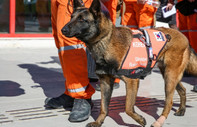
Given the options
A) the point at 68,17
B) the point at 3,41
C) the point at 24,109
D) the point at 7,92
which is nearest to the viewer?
the point at 68,17

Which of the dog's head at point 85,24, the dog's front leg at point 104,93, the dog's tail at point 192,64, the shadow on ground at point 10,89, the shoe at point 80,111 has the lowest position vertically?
the shadow on ground at point 10,89

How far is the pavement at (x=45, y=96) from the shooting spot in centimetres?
394

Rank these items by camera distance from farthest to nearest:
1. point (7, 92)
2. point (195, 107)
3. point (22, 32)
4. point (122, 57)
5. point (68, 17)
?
point (22, 32)
point (7, 92)
point (195, 107)
point (68, 17)
point (122, 57)

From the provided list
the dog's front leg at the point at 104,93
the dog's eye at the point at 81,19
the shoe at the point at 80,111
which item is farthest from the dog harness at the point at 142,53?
the shoe at the point at 80,111

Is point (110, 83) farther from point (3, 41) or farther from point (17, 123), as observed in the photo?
point (3, 41)

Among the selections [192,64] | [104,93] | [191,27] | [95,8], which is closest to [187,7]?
[191,27]

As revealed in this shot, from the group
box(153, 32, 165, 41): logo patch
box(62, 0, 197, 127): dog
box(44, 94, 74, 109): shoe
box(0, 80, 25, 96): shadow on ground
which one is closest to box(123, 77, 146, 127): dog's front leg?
box(62, 0, 197, 127): dog

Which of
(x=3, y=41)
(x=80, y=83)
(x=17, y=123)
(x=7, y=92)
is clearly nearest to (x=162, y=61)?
(x=80, y=83)

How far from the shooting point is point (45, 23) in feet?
35.4

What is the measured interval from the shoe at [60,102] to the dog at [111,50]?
74cm

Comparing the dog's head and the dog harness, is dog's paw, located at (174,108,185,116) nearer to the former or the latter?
the dog harness

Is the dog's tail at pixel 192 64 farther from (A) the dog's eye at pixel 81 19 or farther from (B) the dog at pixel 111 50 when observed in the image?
(A) the dog's eye at pixel 81 19

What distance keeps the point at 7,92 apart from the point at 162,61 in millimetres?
2450

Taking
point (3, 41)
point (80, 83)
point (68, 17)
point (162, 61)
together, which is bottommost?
point (3, 41)
